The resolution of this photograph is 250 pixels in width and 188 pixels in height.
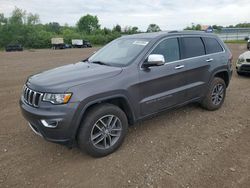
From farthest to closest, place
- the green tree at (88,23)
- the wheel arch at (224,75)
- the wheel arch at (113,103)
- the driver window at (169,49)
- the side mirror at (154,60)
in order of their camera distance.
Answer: the green tree at (88,23), the wheel arch at (224,75), the driver window at (169,49), the side mirror at (154,60), the wheel arch at (113,103)

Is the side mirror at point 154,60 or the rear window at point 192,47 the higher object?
the rear window at point 192,47

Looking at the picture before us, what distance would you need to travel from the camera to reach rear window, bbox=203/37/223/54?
15.1 ft

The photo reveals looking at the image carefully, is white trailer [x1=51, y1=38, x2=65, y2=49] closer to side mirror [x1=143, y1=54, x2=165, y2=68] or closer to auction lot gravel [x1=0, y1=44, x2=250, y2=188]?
auction lot gravel [x1=0, y1=44, x2=250, y2=188]

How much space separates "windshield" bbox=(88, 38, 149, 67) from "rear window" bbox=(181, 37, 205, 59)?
85 cm

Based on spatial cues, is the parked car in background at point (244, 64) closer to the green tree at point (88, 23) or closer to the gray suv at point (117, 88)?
the gray suv at point (117, 88)

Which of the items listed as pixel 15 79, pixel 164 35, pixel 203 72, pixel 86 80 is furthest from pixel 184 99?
pixel 15 79

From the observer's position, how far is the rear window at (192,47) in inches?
161

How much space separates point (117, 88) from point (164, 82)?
984 millimetres

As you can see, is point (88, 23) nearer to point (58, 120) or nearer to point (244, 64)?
point (244, 64)

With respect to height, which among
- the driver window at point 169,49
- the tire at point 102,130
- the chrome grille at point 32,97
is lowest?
the tire at point 102,130

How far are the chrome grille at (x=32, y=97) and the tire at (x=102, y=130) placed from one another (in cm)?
67

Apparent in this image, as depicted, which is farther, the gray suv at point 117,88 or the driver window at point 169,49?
the driver window at point 169,49

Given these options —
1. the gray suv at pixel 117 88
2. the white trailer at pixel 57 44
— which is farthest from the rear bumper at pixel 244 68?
the white trailer at pixel 57 44

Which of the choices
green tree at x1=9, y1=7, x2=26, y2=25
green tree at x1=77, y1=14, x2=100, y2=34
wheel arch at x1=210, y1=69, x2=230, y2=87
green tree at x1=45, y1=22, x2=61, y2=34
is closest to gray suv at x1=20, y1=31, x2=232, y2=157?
wheel arch at x1=210, y1=69, x2=230, y2=87
